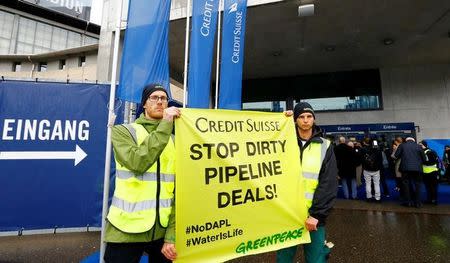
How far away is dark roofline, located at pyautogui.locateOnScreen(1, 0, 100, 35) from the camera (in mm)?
29094

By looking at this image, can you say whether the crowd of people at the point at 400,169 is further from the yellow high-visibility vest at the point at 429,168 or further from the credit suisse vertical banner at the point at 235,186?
the credit suisse vertical banner at the point at 235,186

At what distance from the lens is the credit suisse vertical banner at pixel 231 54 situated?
6355 millimetres

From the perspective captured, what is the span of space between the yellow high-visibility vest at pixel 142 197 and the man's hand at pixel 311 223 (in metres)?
1.22

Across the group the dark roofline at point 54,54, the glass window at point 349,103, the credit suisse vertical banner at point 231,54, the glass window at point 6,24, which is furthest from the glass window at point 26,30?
the credit suisse vertical banner at point 231,54

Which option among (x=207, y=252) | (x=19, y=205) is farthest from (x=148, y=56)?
(x=19, y=205)

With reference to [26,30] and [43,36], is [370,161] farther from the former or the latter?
[26,30]

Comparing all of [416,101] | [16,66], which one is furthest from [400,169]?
[16,66]

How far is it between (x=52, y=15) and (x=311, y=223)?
3717 cm

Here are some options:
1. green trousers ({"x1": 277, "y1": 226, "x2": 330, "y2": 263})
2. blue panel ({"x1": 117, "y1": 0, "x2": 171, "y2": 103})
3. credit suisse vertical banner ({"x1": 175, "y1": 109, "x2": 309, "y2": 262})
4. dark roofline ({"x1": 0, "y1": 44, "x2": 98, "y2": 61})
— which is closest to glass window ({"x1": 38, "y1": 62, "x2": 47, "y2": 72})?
dark roofline ({"x1": 0, "y1": 44, "x2": 98, "y2": 61})

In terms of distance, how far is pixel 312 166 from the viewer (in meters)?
2.58

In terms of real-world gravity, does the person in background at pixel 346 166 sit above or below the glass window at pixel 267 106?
below

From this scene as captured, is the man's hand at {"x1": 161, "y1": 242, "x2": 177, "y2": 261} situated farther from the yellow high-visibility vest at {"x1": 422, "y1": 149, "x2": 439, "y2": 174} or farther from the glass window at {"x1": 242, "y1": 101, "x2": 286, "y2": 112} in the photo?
the glass window at {"x1": 242, "y1": 101, "x2": 286, "y2": 112}

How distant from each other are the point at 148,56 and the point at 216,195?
2044mm

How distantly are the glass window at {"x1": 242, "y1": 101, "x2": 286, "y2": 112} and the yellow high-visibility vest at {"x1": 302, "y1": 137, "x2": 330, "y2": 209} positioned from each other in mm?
12368
